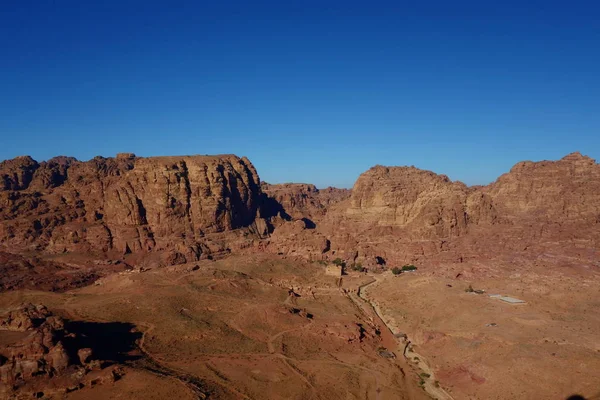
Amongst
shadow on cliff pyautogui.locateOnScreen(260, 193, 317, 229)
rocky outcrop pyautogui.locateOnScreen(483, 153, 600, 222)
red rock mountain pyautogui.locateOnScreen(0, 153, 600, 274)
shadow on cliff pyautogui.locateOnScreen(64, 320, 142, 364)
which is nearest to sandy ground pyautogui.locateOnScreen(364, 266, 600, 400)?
red rock mountain pyautogui.locateOnScreen(0, 153, 600, 274)

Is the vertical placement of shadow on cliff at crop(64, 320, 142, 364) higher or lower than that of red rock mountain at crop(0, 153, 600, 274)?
lower

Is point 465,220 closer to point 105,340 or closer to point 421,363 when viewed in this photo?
point 421,363

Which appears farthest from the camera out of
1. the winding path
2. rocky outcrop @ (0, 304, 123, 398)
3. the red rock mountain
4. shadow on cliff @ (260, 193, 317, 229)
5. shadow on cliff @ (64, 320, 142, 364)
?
shadow on cliff @ (260, 193, 317, 229)

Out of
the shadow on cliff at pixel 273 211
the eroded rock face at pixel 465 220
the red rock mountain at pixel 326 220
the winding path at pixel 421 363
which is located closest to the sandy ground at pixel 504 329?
the winding path at pixel 421 363

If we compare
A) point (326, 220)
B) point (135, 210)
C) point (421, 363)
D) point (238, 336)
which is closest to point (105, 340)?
point (238, 336)

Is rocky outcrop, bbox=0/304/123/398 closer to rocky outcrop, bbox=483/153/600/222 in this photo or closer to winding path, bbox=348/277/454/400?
winding path, bbox=348/277/454/400

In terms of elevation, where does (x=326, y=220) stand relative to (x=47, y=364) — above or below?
above
